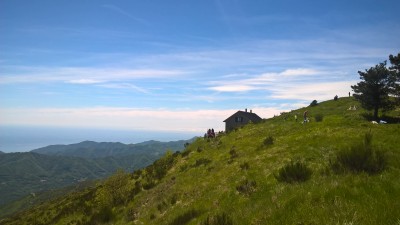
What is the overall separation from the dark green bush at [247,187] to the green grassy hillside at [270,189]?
6 centimetres

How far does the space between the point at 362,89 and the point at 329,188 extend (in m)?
37.7

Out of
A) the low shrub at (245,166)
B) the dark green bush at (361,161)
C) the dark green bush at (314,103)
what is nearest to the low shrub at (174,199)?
the low shrub at (245,166)

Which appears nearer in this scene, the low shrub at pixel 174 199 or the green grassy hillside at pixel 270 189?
the green grassy hillside at pixel 270 189

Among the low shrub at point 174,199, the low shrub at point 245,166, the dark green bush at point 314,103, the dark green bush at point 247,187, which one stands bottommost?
the low shrub at point 174,199

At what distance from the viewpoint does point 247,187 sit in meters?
16.8

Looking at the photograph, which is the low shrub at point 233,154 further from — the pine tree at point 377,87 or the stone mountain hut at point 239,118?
the stone mountain hut at point 239,118

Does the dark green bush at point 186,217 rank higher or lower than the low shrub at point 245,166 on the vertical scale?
lower

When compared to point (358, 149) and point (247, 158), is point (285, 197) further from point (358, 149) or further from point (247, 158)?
point (247, 158)

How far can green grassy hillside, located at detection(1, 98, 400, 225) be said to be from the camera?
27.8 ft

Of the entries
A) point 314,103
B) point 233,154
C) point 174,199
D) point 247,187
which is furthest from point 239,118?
point 247,187

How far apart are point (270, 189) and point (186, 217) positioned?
433 cm

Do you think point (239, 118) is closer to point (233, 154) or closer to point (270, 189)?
point (233, 154)

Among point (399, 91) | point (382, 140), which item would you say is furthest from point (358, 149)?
point (399, 91)

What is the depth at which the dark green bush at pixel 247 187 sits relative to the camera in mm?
16281
